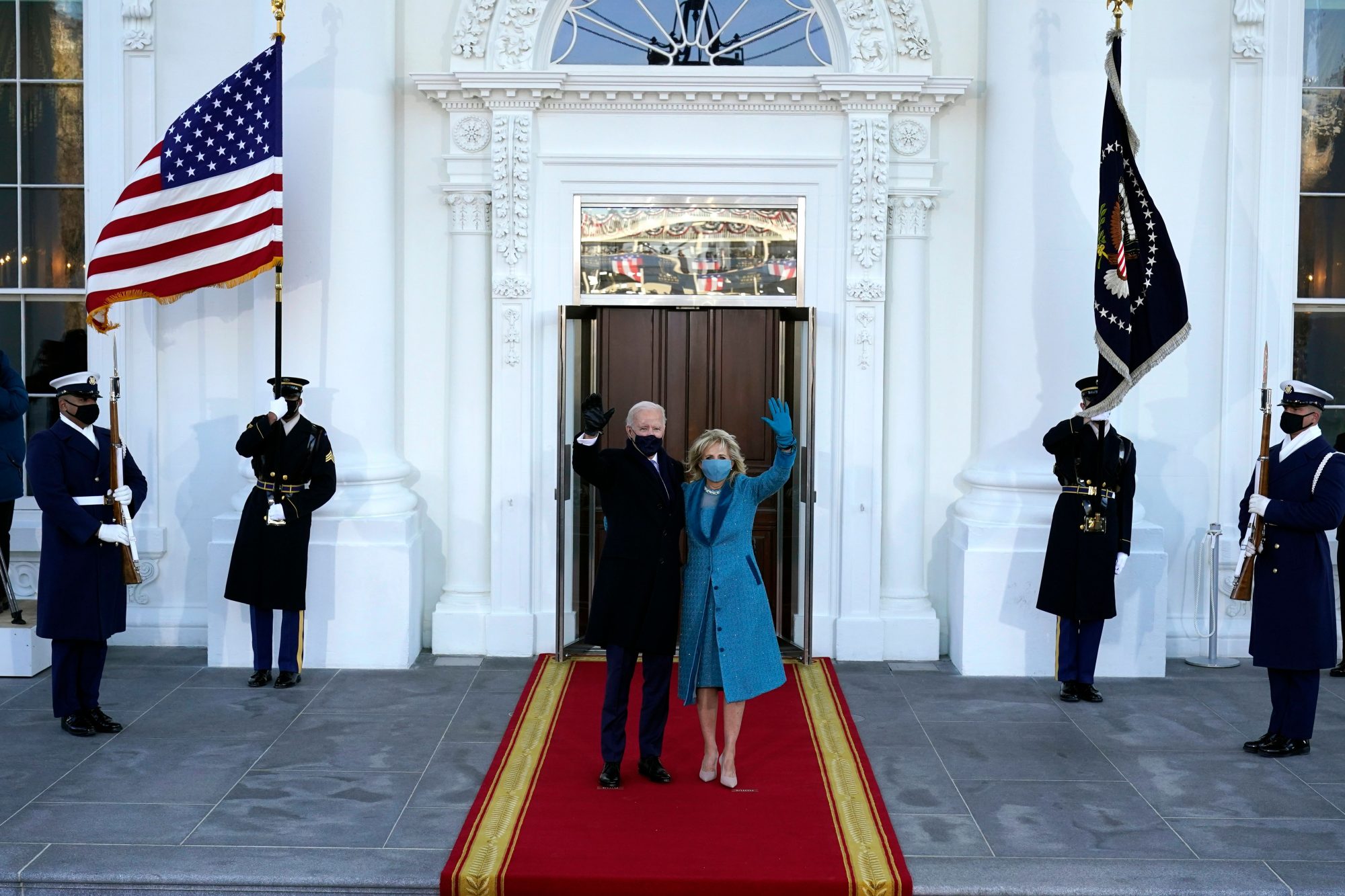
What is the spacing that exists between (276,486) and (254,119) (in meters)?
2.01

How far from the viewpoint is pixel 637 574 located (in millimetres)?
5223

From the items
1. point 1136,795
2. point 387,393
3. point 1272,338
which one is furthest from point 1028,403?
point 387,393

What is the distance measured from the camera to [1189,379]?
7727 mm

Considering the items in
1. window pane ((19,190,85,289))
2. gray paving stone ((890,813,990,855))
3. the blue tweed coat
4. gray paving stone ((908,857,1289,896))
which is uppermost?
window pane ((19,190,85,289))

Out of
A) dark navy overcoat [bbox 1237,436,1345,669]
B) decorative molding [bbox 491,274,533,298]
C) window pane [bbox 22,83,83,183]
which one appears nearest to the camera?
dark navy overcoat [bbox 1237,436,1345,669]

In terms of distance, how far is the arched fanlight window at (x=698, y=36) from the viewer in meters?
7.80

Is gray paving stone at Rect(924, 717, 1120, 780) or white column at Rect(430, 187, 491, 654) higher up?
white column at Rect(430, 187, 491, 654)

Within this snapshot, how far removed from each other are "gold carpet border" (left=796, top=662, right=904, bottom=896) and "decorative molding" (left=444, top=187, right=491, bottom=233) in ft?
11.0

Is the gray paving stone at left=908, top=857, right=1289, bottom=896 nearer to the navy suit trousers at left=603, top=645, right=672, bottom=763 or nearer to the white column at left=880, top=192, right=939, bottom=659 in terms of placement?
the navy suit trousers at left=603, top=645, right=672, bottom=763

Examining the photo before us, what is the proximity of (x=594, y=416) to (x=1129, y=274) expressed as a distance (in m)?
3.34

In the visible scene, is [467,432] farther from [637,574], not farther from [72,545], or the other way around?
[637,574]

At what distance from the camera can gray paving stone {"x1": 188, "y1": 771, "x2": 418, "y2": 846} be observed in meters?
4.68

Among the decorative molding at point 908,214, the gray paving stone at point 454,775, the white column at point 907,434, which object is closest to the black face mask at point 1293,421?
the white column at point 907,434

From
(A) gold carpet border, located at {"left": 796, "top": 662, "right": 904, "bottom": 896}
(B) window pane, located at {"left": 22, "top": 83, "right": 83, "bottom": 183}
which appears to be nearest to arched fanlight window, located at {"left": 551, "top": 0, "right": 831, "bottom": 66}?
(B) window pane, located at {"left": 22, "top": 83, "right": 83, "bottom": 183}
